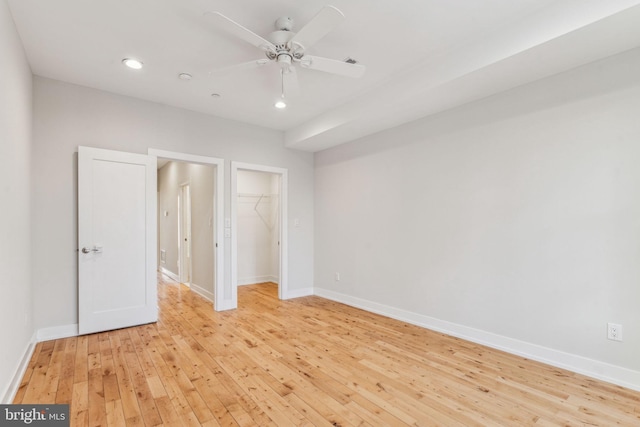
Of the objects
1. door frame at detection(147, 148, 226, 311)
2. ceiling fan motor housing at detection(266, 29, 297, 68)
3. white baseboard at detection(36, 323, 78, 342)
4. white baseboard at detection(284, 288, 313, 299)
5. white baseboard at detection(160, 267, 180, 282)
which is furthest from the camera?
white baseboard at detection(160, 267, 180, 282)

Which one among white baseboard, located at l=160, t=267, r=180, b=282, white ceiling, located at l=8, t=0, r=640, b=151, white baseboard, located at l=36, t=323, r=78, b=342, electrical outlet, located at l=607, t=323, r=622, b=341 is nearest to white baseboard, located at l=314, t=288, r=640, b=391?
electrical outlet, located at l=607, t=323, r=622, b=341

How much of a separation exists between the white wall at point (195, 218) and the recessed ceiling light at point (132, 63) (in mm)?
1925

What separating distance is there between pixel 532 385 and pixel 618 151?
198cm

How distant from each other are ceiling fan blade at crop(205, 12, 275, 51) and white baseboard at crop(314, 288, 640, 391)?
3.38 m

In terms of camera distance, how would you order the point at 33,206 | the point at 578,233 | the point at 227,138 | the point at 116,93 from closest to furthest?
the point at 578,233, the point at 33,206, the point at 116,93, the point at 227,138

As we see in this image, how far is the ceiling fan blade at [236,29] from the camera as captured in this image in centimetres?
196

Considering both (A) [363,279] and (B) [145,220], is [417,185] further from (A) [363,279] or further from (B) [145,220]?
(B) [145,220]

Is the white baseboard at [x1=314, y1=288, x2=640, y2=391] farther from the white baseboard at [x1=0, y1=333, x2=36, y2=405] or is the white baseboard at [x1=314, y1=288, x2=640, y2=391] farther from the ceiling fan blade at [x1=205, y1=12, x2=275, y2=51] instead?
the white baseboard at [x1=0, y1=333, x2=36, y2=405]

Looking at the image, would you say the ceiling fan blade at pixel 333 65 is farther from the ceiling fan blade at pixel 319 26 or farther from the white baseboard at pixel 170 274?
the white baseboard at pixel 170 274

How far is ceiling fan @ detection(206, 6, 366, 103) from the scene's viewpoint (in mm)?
1996

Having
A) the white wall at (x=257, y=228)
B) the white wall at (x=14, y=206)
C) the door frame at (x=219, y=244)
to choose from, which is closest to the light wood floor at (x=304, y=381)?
the white wall at (x=14, y=206)

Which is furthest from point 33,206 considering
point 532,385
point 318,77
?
point 532,385

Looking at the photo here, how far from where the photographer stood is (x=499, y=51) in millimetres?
2518

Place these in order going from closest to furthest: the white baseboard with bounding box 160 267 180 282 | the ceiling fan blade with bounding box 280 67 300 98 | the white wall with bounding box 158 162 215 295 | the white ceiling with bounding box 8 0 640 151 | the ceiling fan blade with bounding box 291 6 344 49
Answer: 1. the ceiling fan blade with bounding box 291 6 344 49
2. the white ceiling with bounding box 8 0 640 151
3. the ceiling fan blade with bounding box 280 67 300 98
4. the white wall with bounding box 158 162 215 295
5. the white baseboard with bounding box 160 267 180 282
